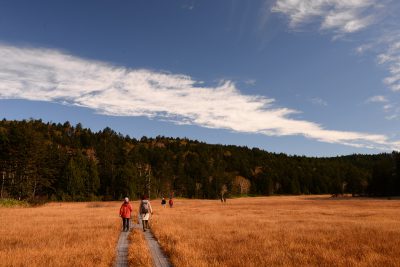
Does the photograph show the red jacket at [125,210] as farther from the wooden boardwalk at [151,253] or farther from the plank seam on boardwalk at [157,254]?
the plank seam on boardwalk at [157,254]

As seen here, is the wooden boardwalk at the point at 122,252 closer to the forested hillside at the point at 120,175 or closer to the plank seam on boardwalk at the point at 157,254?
the plank seam on boardwalk at the point at 157,254

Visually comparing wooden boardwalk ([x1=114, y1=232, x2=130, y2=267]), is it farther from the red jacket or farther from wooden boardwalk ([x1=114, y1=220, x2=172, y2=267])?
the red jacket

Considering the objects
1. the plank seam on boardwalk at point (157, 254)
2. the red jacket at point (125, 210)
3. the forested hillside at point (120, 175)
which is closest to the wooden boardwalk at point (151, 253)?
the plank seam on boardwalk at point (157, 254)

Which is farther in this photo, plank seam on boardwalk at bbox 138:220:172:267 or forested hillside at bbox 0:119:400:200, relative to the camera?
forested hillside at bbox 0:119:400:200

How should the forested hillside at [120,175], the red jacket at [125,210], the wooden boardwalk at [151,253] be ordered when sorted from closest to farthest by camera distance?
the wooden boardwalk at [151,253]
the red jacket at [125,210]
the forested hillside at [120,175]

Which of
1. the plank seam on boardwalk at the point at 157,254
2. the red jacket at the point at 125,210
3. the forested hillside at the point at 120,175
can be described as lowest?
the plank seam on boardwalk at the point at 157,254

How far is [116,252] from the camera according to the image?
15.2 meters

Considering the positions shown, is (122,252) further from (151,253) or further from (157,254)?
(157,254)

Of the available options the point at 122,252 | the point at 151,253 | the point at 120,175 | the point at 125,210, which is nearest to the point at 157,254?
the point at 151,253

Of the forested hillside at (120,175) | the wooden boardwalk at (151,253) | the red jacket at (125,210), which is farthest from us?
the forested hillside at (120,175)

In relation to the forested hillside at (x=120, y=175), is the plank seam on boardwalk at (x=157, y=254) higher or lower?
lower

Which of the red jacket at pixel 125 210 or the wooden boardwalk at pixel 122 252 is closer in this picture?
the wooden boardwalk at pixel 122 252

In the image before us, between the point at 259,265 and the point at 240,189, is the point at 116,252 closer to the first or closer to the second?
the point at 259,265

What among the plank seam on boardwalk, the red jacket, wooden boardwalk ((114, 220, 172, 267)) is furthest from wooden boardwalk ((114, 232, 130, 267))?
the red jacket
